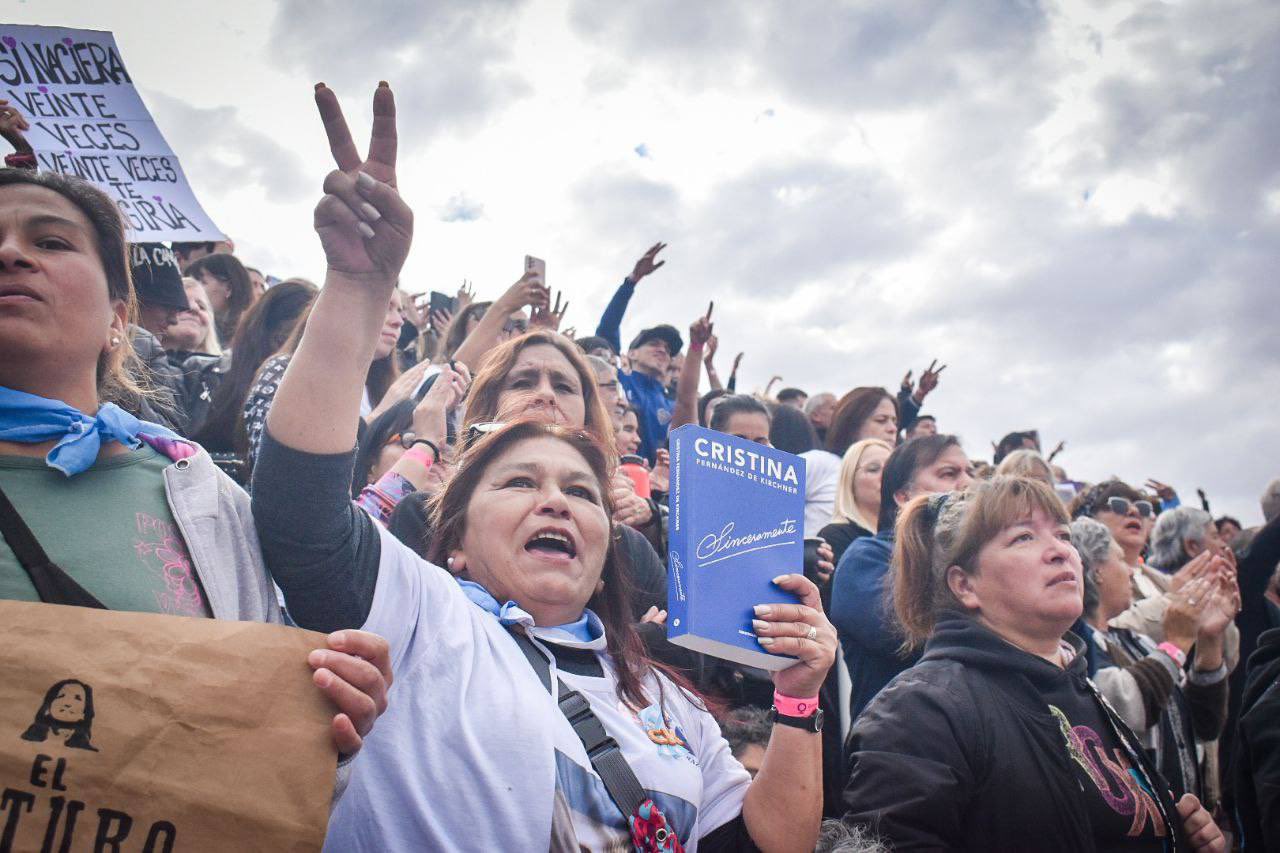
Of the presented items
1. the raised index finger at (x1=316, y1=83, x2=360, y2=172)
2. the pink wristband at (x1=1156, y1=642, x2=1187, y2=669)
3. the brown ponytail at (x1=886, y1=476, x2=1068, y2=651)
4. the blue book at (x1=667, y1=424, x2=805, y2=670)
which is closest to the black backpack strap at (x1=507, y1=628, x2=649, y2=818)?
the blue book at (x1=667, y1=424, x2=805, y2=670)

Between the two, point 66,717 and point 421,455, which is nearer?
point 66,717

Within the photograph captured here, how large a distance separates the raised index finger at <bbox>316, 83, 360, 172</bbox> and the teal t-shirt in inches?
28.7

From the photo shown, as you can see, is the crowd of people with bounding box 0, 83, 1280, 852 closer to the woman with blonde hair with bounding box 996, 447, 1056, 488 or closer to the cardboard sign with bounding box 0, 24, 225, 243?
the cardboard sign with bounding box 0, 24, 225, 243

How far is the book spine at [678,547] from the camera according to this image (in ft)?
7.02

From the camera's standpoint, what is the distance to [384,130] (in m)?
1.84

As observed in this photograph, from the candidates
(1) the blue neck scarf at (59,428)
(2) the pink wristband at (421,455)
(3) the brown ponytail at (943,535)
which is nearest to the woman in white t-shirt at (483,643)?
(1) the blue neck scarf at (59,428)

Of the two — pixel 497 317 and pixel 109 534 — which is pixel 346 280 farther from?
pixel 497 317

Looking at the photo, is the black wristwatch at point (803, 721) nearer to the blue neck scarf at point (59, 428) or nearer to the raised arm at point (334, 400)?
the raised arm at point (334, 400)

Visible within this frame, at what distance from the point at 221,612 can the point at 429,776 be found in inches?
22.1

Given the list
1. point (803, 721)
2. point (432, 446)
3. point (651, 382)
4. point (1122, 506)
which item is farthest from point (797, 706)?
point (651, 382)

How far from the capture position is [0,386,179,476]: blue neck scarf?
65.0 inches

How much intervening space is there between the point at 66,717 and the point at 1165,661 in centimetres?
461

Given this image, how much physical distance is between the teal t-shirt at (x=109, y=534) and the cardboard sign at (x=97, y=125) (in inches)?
117

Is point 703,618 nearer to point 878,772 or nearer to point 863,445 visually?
point 878,772
